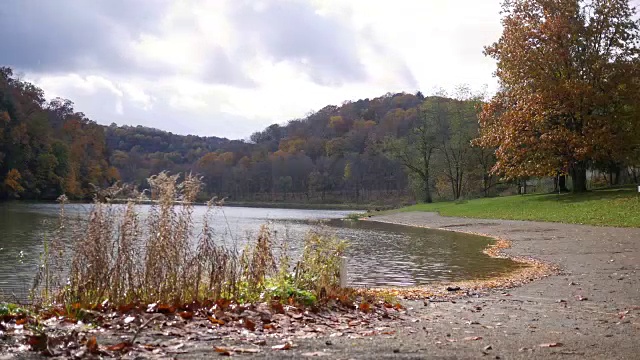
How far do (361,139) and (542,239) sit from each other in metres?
111

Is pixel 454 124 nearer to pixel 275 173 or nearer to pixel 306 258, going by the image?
pixel 306 258

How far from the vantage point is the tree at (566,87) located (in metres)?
33.8

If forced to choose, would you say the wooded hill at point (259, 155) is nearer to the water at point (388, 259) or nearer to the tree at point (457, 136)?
the tree at point (457, 136)

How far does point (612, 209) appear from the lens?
91.2 feet

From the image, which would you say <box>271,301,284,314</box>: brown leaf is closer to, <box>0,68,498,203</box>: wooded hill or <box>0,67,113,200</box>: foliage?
<box>0,68,498,203</box>: wooded hill

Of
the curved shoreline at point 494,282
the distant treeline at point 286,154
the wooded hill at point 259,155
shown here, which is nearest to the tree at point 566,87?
the distant treeline at point 286,154

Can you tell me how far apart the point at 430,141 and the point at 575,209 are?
35.2m

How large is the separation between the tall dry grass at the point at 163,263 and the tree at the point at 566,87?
2868 cm

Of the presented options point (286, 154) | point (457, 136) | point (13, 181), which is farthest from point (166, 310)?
point (286, 154)

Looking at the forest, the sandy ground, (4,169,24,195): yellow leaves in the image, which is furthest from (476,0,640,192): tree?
(4,169,24,195): yellow leaves

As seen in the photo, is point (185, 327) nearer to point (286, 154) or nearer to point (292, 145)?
point (286, 154)

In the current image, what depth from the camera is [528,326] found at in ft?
23.3

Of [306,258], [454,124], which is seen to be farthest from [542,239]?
[454,124]

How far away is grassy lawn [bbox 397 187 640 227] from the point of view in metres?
25.9
